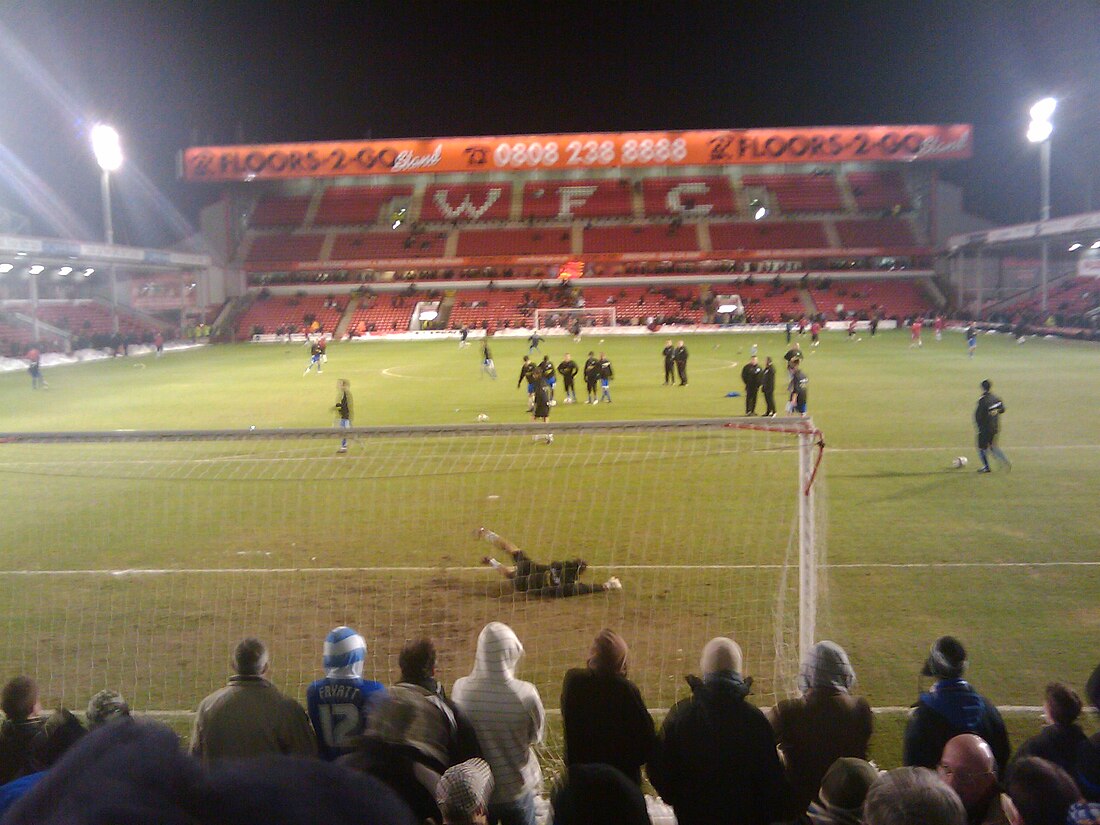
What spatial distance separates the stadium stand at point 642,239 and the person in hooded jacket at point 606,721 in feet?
240

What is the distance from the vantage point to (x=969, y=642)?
8555mm

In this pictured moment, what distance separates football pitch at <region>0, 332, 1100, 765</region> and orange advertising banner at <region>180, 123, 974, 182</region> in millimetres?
54255

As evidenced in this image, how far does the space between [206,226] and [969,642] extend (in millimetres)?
79421

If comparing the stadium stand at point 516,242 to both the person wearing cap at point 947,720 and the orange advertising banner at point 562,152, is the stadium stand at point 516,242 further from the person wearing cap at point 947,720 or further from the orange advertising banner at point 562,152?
the person wearing cap at point 947,720

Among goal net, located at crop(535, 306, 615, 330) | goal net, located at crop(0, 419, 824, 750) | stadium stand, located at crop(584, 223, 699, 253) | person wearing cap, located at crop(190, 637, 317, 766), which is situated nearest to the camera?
person wearing cap, located at crop(190, 637, 317, 766)

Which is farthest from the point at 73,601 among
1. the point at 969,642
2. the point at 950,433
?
the point at 950,433

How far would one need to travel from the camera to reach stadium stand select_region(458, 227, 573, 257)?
251 ft

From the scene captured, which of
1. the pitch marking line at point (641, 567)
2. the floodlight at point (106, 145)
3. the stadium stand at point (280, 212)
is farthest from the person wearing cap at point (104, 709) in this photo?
the stadium stand at point (280, 212)

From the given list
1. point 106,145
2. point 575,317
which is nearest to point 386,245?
point 575,317

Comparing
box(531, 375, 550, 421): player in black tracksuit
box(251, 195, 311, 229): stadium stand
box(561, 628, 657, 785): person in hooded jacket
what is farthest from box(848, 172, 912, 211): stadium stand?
box(561, 628, 657, 785): person in hooded jacket

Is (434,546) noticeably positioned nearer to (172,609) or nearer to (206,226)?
(172,609)

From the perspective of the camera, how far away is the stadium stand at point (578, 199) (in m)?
80.3

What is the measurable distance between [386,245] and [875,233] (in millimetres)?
40283

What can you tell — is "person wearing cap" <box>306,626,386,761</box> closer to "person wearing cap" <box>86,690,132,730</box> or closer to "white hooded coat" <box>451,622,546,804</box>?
"white hooded coat" <box>451,622,546,804</box>
